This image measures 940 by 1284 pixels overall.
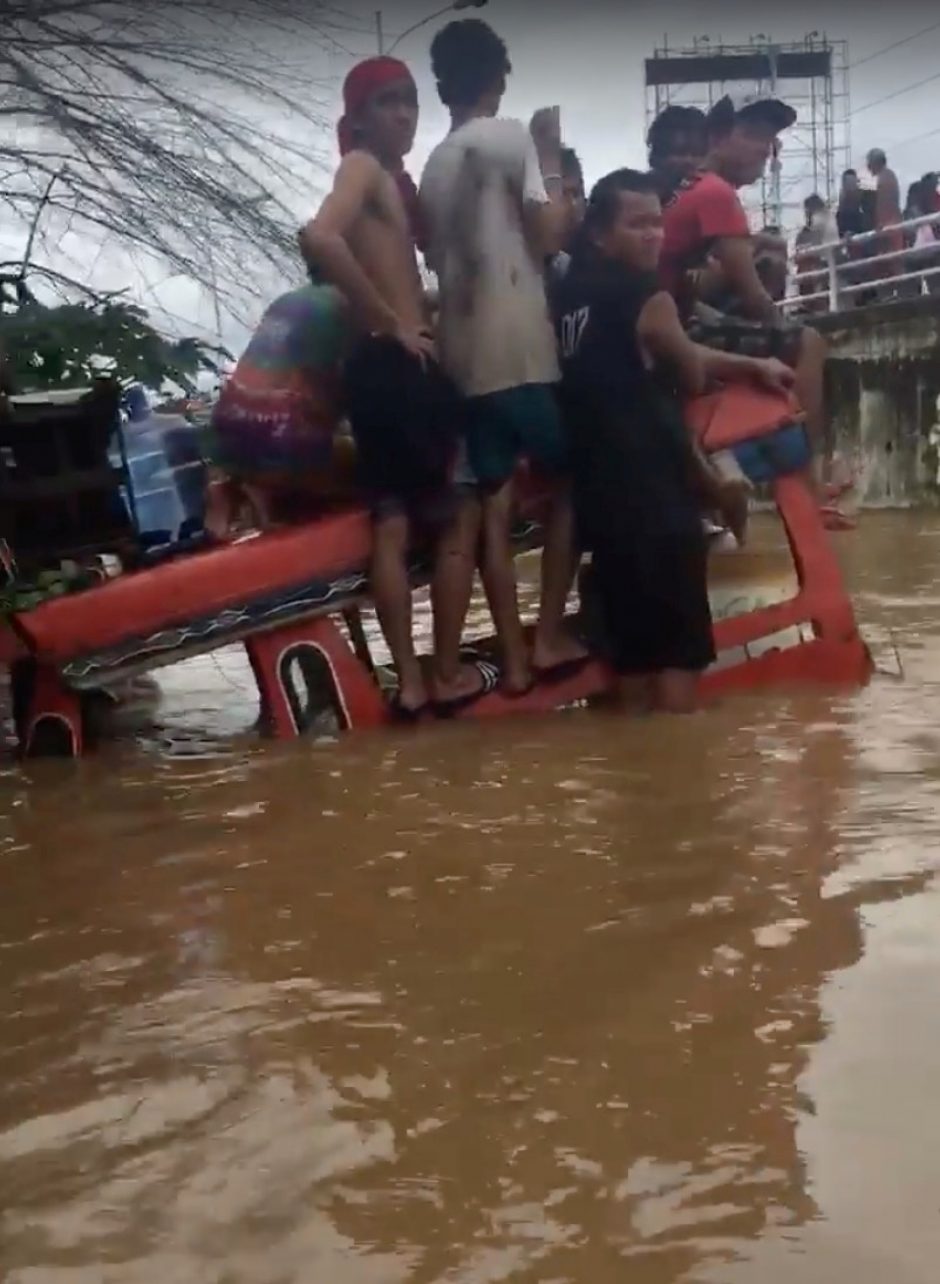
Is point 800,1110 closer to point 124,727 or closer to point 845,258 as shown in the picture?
point 124,727

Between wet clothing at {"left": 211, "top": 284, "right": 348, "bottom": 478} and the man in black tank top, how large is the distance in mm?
720

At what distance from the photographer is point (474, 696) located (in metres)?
5.01

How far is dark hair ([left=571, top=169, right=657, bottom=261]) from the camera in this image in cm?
502

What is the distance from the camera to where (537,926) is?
2.75 metres

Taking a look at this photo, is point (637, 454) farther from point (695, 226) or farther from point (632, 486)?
A: point (695, 226)

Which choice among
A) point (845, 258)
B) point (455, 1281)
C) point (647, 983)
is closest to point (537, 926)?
point (647, 983)

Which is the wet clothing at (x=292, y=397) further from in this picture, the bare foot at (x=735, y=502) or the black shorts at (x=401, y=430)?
the bare foot at (x=735, y=502)

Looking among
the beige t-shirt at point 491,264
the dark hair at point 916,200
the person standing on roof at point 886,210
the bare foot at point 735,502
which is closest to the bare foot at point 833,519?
the bare foot at point 735,502

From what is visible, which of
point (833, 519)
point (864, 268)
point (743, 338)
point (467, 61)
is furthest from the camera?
point (864, 268)

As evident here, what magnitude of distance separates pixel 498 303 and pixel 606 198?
1.54 feet

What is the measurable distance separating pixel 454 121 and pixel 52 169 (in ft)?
10.4

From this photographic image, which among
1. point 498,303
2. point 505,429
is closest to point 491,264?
point 498,303

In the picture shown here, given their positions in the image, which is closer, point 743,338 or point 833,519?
point 743,338

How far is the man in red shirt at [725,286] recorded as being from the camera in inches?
205
